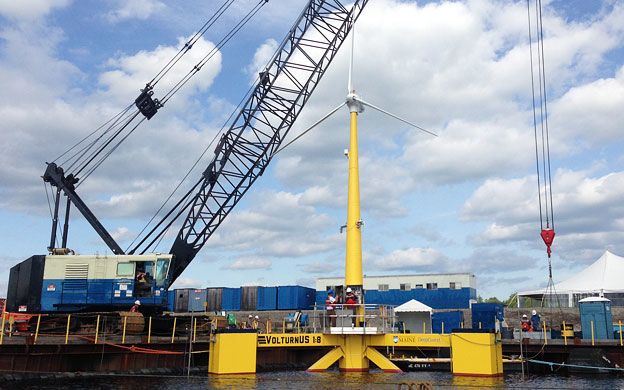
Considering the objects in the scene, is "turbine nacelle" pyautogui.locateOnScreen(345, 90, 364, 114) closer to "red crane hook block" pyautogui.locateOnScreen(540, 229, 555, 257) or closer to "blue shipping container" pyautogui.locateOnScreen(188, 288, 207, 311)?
"red crane hook block" pyautogui.locateOnScreen(540, 229, 555, 257)

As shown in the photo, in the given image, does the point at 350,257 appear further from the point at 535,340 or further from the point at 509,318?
the point at 509,318

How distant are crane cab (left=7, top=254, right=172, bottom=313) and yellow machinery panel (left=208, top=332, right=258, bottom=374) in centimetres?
1091

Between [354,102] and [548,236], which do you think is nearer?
[548,236]

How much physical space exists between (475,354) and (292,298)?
33.1 meters

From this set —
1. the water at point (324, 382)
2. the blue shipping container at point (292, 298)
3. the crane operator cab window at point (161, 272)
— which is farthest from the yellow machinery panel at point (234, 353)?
the blue shipping container at point (292, 298)

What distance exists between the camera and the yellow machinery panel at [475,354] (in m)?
23.9

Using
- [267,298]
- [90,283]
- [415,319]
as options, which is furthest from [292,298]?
[90,283]

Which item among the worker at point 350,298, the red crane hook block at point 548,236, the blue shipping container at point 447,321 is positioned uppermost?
the red crane hook block at point 548,236

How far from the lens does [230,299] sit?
5831 centimetres

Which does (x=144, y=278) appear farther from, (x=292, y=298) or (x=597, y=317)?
(x=597, y=317)

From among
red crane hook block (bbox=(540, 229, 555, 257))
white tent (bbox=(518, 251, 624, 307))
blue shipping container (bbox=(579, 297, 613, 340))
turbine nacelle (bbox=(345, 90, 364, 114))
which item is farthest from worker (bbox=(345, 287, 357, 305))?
white tent (bbox=(518, 251, 624, 307))

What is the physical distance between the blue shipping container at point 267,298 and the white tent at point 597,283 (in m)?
25.0

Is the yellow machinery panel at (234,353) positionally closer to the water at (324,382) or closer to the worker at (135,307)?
the water at (324,382)

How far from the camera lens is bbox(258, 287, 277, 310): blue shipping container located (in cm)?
5656
